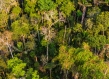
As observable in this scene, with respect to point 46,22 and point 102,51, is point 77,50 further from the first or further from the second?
point 46,22

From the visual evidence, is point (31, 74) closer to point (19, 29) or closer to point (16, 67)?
point (16, 67)

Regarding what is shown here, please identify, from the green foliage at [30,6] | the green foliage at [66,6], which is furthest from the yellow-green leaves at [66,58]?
the green foliage at [30,6]

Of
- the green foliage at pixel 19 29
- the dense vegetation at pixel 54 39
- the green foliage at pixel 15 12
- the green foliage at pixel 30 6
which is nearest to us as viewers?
the dense vegetation at pixel 54 39

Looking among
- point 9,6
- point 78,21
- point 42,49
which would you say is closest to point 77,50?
point 42,49

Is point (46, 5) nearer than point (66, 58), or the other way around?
point (66, 58)

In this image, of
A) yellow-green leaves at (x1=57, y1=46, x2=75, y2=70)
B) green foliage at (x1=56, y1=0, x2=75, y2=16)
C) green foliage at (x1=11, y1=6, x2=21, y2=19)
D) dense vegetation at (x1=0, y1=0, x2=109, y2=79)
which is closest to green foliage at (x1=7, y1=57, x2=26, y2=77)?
dense vegetation at (x1=0, y1=0, x2=109, y2=79)

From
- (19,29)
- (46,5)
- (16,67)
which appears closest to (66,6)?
(46,5)

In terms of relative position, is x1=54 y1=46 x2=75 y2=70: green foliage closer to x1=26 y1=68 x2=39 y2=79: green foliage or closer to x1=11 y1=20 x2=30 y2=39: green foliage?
x1=26 y1=68 x2=39 y2=79: green foliage

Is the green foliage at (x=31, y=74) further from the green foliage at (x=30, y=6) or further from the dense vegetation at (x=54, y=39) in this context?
the green foliage at (x=30, y=6)
